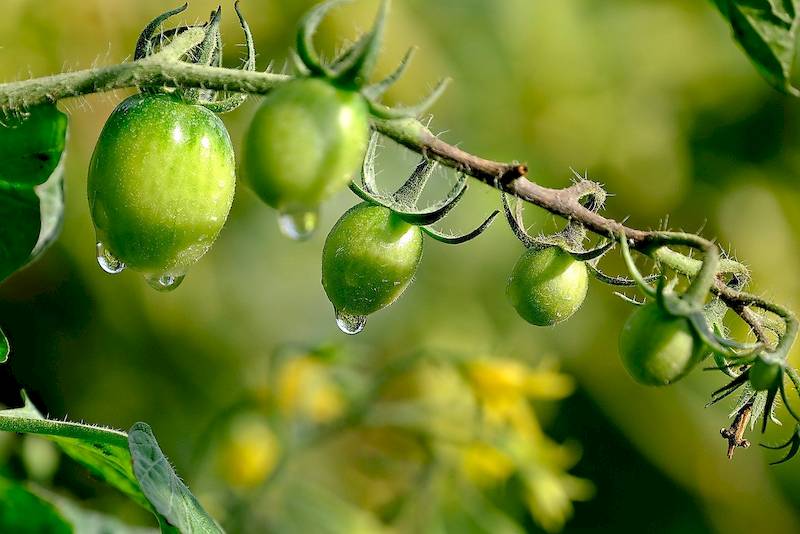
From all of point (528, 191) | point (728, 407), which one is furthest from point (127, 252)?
point (728, 407)

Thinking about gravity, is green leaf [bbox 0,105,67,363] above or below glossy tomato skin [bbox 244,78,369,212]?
above

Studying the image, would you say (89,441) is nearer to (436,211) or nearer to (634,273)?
(436,211)

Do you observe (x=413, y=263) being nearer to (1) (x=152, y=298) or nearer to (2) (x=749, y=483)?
(1) (x=152, y=298)

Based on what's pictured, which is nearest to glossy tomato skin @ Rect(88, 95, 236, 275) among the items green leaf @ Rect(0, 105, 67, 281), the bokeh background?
green leaf @ Rect(0, 105, 67, 281)

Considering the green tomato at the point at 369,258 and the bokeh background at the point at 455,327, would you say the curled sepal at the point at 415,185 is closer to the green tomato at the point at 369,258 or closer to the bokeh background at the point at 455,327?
the green tomato at the point at 369,258

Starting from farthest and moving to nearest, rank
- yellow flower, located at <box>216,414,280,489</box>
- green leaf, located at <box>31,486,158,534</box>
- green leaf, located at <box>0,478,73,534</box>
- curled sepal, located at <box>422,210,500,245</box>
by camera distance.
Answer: yellow flower, located at <box>216,414,280,489</box>, green leaf, located at <box>31,486,158,534</box>, green leaf, located at <box>0,478,73,534</box>, curled sepal, located at <box>422,210,500,245</box>

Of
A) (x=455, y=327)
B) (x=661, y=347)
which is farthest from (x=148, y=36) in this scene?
(x=455, y=327)

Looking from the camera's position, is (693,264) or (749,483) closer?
(693,264)

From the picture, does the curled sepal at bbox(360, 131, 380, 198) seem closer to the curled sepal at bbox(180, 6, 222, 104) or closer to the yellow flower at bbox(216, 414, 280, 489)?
the curled sepal at bbox(180, 6, 222, 104)
